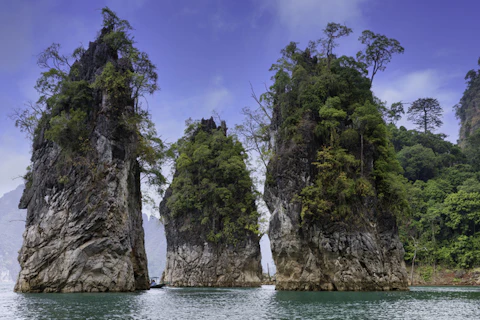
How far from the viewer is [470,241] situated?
5041 cm

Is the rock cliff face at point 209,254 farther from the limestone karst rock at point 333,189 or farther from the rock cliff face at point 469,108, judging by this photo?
the rock cliff face at point 469,108

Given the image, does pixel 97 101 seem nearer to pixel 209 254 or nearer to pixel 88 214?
pixel 88 214

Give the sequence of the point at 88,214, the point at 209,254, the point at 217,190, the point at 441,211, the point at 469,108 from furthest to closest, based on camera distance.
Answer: the point at 469,108, the point at 441,211, the point at 209,254, the point at 217,190, the point at 88,214

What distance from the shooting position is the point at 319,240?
32.3 metres

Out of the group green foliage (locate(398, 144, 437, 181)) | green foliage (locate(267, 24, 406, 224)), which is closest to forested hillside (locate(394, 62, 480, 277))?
green foliage (locate(398, 144, 437, 181))

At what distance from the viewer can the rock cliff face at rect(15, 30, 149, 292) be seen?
26656 millimetres

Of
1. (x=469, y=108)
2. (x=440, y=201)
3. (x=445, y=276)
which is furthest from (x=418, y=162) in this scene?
(x=469, y=108)

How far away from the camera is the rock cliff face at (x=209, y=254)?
162ft

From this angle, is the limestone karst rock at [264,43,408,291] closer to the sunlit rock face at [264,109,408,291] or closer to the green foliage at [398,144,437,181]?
the sunlit rock face at [264,109,408,291]

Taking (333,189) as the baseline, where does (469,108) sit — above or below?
above

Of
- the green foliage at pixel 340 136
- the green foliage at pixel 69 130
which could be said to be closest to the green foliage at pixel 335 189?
the green foliage at pixel 340 136

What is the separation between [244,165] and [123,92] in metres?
22.1

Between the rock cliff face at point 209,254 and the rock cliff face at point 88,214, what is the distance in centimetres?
1747

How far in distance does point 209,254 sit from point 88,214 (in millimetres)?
24639
